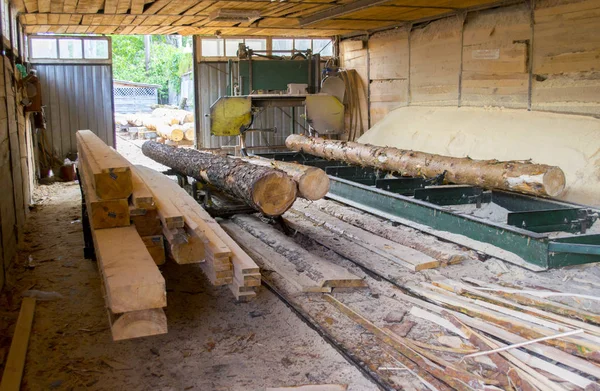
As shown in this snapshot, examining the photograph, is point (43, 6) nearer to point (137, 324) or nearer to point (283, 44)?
point (283, 44)

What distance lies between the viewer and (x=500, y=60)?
28.4ft

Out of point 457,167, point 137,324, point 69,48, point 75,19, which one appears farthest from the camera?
point 69,48

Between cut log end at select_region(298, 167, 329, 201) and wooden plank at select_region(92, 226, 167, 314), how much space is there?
2402mm

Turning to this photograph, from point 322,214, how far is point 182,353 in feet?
13.4

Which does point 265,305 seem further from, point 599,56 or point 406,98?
point 406,98

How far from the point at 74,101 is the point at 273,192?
28.3 ft

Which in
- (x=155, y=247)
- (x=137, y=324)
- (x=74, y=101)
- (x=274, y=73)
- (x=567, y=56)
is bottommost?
(x=137, y=324)

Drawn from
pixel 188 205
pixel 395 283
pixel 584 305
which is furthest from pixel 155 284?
pixel 584 305

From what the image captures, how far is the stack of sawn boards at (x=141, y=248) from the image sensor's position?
3027 millimetres

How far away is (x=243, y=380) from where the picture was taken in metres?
3.38

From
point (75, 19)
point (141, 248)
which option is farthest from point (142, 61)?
point (141, 248)

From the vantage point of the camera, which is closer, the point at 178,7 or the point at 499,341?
the point at 499,341

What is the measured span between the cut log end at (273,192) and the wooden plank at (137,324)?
7.72 feet

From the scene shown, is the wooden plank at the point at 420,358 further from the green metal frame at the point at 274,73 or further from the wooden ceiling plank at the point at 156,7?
the green metal frame at the point at 274,73
